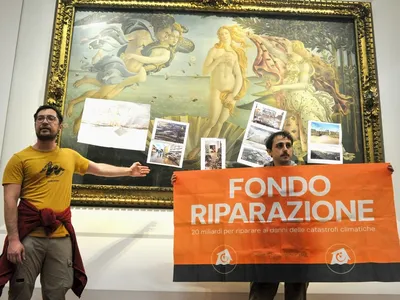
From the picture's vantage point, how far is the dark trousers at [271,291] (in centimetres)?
235

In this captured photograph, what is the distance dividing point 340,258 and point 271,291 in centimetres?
44

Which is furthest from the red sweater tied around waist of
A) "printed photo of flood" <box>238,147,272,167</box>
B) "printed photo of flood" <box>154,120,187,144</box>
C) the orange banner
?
"printed photo of flood" <box>238,147,272,167</box>

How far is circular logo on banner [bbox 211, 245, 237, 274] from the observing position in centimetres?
241

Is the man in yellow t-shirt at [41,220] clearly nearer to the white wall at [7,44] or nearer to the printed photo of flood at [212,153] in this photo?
the white wall at [7,44]

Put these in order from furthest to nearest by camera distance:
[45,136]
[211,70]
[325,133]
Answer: [211,70] → [325,133] → [45,136]

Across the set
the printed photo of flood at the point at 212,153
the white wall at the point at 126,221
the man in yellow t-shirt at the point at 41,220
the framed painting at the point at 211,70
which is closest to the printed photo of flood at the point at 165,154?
the framed painting at the point at 211,70

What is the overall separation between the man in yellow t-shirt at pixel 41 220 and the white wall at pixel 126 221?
585mm

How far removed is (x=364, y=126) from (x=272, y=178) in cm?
129

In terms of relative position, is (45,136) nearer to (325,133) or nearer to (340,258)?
(340,258)

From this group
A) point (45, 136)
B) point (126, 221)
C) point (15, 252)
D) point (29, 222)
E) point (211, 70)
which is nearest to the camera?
point (15, 252)

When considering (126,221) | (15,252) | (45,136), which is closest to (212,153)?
(126,221)

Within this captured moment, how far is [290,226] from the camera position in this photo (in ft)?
7.94

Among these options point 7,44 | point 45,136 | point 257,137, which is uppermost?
point 7,44

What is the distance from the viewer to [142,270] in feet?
9.49
